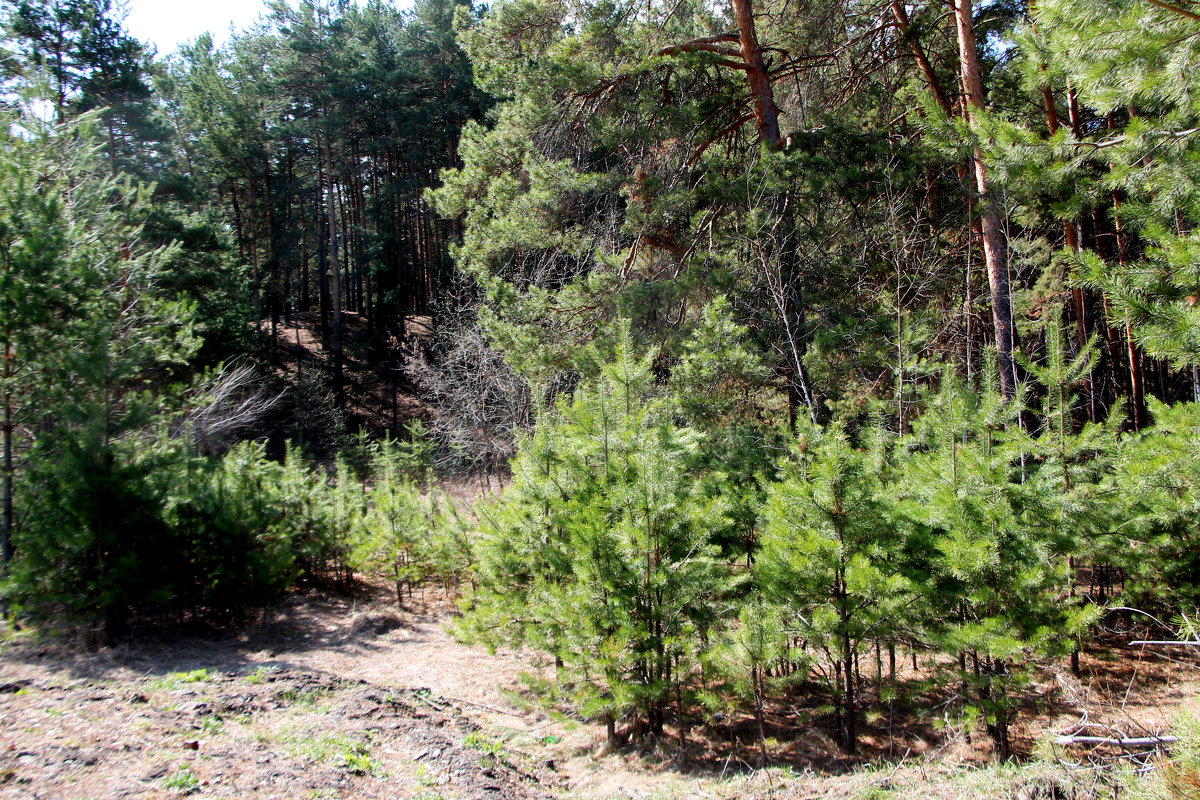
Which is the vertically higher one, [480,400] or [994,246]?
[994,246]

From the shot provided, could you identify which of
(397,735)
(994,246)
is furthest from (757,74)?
(397,735)

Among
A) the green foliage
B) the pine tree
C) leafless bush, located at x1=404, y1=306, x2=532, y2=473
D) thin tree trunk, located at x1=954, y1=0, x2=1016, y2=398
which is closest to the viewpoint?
the pine tree

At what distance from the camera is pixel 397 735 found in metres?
5.47

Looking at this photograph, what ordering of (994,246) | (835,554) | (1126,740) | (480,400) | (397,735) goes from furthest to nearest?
(480,400)
(994,246)
(397,735)
(835,554)
(1126,740)

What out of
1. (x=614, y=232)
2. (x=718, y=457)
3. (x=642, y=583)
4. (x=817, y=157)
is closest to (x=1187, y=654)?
(x=718, y=457)

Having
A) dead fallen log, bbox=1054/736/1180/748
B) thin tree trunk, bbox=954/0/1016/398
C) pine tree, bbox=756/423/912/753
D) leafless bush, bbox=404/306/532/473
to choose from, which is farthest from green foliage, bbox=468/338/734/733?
leafless bush, bbox=404/306/532/473

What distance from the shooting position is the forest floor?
4.18 metres

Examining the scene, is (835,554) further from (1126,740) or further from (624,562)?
(1126,740)

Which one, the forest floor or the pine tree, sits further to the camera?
the pine tree

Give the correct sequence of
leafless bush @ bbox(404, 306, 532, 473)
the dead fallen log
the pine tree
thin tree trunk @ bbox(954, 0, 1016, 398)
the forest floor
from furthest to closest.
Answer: leafless bush @ bbox(404, 306, 532, 473), thin tree trunk @ bbox(954, 0, 1016, 398), the pine tree, the forest floor, the dead fallen log

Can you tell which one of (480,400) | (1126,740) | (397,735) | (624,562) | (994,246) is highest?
(994,246)

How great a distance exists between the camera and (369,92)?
26.8 m

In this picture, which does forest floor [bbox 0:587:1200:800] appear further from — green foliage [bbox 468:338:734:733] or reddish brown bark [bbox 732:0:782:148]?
reddish brown bark [bbox 732:0:782:148]

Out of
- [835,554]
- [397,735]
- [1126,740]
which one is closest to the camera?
[1126,740]
